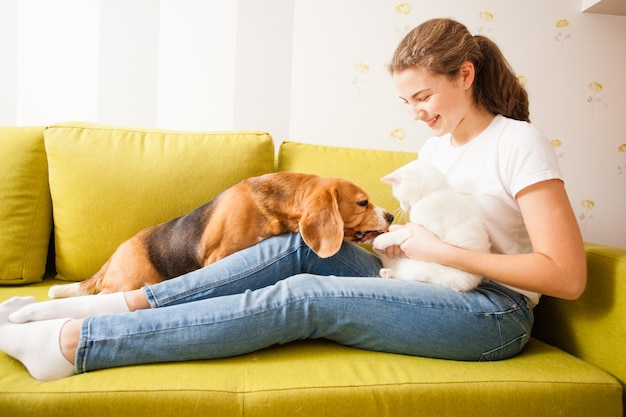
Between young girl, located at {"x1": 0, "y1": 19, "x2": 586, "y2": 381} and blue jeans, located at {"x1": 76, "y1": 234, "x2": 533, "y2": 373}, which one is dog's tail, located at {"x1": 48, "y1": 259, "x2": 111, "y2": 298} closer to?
young girl, located at {"x1": 0, "y1": 19, "x2": 586, "y2": 381}

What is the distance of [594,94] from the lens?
2838 millimetres

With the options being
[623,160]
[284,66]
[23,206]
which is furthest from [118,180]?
[623,160]

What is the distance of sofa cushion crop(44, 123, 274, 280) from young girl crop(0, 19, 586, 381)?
1.81ft

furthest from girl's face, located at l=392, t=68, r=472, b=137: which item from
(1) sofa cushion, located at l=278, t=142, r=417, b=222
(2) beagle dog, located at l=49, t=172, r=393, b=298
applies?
(1) sofa cushion, located at l=278, t=142, r=417, b=222

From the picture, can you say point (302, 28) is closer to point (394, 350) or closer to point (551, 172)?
point (551, 172)

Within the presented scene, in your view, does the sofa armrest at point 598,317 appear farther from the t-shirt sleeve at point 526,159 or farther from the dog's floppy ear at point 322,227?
the dog's floppy ear at point 322,227

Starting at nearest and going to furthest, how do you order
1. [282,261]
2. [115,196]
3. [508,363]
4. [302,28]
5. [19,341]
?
1. [19,341]
2. [508,363]
3. [282,261]
4. [115,196]
5. [302,28]

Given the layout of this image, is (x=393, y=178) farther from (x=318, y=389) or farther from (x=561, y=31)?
(x=561, y=31)

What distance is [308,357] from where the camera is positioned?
4.35ft

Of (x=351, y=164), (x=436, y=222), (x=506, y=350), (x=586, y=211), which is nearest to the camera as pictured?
(x=506, y=350)

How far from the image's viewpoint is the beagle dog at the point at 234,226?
1.70 meters

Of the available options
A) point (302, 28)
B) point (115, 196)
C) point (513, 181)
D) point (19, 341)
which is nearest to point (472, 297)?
point (513, 181)

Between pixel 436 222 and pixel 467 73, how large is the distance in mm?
564

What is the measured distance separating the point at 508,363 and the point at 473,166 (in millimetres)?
673
